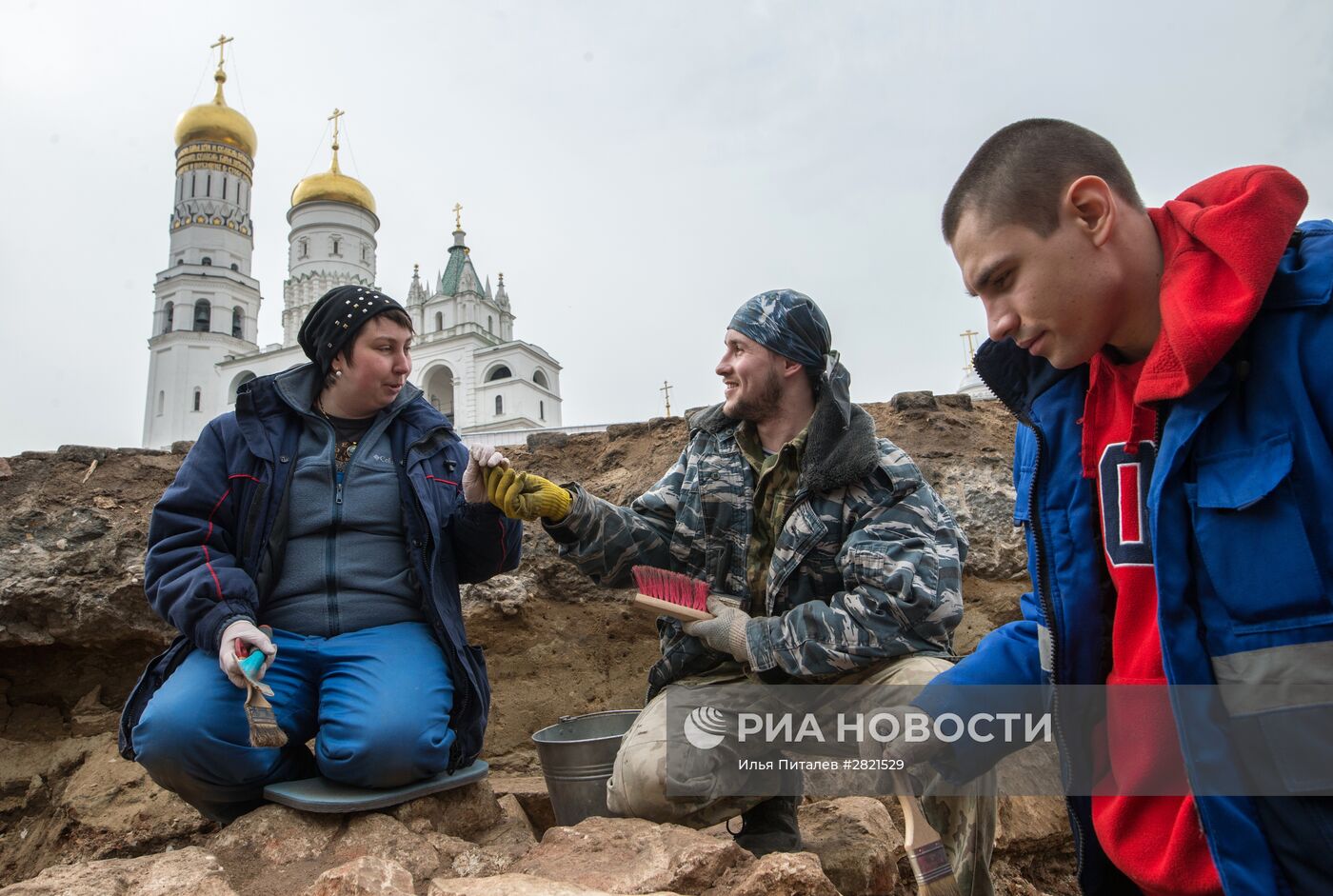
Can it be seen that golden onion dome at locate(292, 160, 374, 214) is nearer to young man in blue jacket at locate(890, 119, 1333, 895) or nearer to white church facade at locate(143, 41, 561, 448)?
white church facade at locate(143, 41, 561, 448)

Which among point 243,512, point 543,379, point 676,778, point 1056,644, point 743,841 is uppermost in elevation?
point 543,379

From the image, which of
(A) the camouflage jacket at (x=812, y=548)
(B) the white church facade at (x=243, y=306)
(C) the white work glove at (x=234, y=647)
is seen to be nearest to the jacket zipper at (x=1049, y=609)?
(A) the camouflage jacket at (x=812, y=548)

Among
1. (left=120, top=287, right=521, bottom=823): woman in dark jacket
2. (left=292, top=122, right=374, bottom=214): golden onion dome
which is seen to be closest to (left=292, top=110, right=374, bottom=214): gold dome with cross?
(left=292, top=122, right=374, bottom=214): golden onion dome

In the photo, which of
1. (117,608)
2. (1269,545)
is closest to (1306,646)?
(1269,545)

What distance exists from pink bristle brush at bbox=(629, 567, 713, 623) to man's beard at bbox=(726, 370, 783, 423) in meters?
0.56

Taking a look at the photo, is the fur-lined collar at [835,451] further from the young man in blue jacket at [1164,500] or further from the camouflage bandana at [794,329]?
the young man in blue jacket at [1164,500]

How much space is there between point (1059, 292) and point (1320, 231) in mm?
404

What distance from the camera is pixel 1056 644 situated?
1.75 metres

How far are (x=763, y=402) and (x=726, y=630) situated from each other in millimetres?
761

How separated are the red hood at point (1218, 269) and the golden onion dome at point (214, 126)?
52.1 m

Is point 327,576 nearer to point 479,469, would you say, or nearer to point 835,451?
point 479,469

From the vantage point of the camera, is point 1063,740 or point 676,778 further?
point 676,778

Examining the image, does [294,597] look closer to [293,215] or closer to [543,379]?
[543,379]

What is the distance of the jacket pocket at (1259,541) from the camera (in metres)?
1.31
